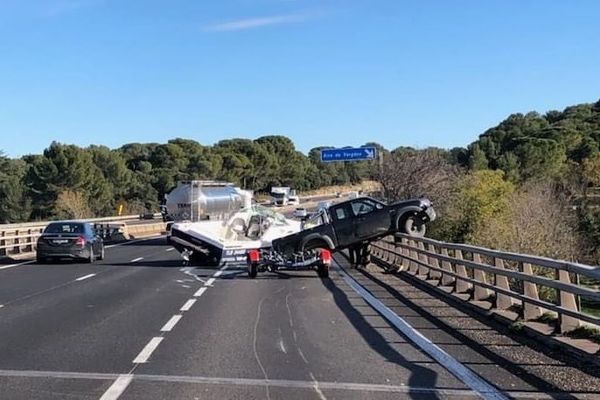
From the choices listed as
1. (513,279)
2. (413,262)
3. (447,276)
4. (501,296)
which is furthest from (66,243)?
(501,296)

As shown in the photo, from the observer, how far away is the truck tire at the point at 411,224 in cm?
2286

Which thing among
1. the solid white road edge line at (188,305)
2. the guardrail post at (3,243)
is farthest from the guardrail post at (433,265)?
the guardrail post at (3,243)

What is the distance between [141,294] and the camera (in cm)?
1642

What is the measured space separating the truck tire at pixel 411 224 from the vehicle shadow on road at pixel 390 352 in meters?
8.23

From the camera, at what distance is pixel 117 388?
23.6ft

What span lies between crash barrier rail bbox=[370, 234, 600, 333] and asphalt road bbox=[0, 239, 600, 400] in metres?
0.63

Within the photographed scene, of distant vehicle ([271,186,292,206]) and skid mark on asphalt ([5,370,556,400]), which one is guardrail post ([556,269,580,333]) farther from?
distant vehicle ([271,186,292,206])

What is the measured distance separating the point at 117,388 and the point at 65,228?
2084 cm

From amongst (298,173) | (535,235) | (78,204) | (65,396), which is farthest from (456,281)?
(298,173)

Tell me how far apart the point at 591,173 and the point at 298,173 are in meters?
81.9

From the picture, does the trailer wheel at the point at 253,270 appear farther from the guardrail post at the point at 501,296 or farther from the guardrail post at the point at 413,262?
the guardrail post at the point at 501,296

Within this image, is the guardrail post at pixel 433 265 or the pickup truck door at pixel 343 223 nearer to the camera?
the guardrail post at pixel 433 265

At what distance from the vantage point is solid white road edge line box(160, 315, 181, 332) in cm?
1116

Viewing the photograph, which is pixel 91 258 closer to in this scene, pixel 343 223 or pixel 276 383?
pixel 343 223
